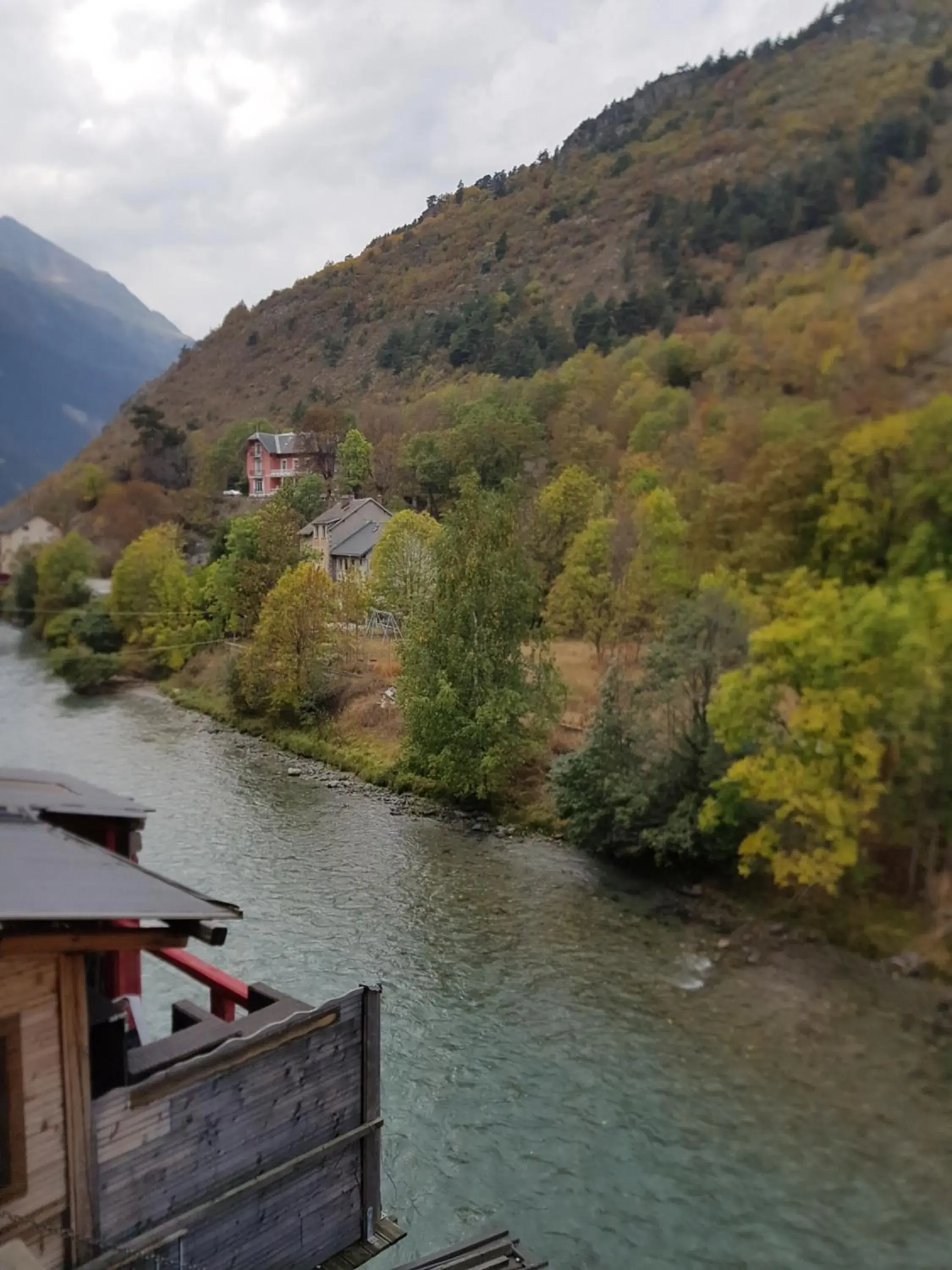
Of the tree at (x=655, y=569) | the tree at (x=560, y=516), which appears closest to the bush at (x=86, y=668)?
the tree at (x=560, y=516)

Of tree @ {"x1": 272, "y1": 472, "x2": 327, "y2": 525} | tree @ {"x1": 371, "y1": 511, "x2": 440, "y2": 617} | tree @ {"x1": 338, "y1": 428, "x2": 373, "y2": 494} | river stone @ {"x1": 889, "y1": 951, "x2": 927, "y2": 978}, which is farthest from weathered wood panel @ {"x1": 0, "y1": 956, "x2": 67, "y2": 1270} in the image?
tree @ {"x1": 338, "y1": 428, "x2": 373, "y2": 494}

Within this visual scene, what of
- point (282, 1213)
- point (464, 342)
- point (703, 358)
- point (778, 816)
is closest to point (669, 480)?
point (703, 358)

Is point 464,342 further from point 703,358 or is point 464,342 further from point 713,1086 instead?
point 713,1086

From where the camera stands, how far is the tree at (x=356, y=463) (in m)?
48.4

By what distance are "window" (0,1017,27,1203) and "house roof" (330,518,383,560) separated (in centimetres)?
3324

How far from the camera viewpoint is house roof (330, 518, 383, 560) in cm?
3756

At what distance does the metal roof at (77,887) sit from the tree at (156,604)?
1202 inches

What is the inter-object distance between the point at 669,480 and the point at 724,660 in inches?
604

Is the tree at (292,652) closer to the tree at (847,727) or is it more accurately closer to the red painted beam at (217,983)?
the tree at (847,727)

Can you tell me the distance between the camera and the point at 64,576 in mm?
42406

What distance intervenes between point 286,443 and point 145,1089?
177 feet

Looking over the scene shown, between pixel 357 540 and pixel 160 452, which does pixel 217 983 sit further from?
pixel 160 452

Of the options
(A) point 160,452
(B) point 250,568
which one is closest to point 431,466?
(B) point 250,568

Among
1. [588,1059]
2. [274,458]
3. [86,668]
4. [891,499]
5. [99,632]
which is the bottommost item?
[588,1059]
